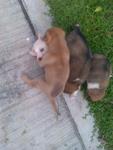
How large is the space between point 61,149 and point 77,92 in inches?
31.4

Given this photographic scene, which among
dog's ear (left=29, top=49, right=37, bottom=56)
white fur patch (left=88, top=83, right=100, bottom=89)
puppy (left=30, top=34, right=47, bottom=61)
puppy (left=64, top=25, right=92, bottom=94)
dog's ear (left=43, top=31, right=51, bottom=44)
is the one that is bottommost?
white fur patch (left=88, top=83, right=100, bottom=89)

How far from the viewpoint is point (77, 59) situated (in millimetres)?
5629

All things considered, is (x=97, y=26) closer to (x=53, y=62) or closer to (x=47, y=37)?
(x=47, y=37)

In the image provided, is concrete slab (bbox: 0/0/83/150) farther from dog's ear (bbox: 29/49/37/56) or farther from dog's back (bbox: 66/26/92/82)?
dog's back (bbox: 66/26/92/82)

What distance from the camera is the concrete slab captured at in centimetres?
562

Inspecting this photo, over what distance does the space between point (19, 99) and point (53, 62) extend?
0.72 meters

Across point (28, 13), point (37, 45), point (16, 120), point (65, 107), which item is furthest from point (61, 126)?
point (28, 13)

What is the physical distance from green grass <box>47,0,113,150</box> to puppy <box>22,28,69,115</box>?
0.62 metres

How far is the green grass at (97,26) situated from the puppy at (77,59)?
39 cm

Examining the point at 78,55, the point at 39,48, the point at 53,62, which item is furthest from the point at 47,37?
the point at 78,55

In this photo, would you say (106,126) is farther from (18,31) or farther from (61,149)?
(18,31)

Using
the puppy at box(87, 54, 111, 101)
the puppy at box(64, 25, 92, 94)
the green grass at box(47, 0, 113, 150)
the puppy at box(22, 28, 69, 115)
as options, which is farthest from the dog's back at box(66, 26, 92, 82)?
the green grass at box(47, 0, 113, 150)

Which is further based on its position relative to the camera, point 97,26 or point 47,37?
point 97,26

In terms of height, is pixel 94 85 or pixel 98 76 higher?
pixel 98 76
